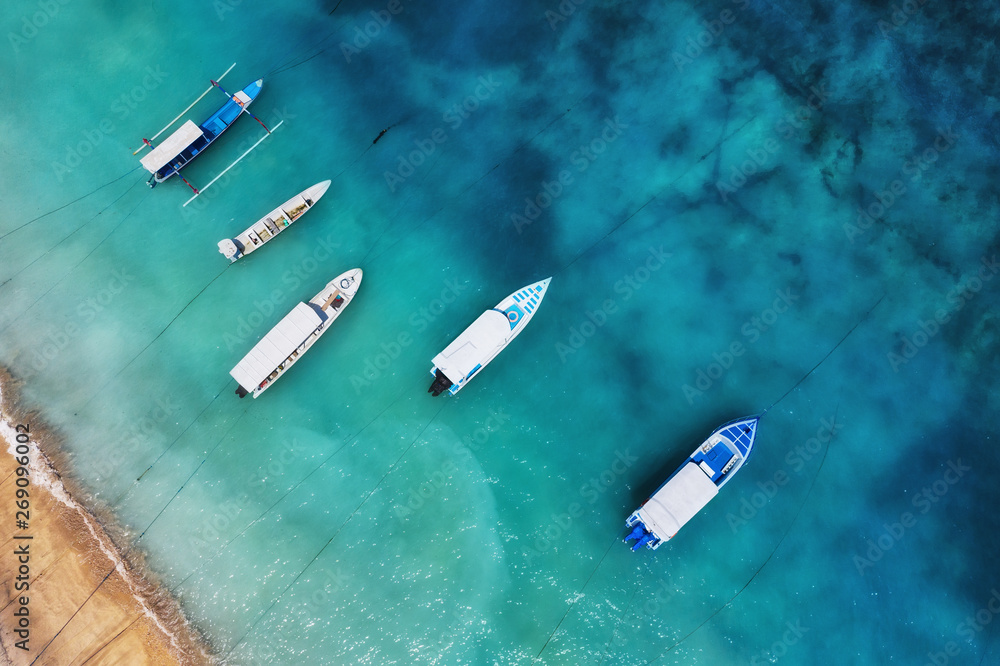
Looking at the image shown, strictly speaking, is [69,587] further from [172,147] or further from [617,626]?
[617,626]

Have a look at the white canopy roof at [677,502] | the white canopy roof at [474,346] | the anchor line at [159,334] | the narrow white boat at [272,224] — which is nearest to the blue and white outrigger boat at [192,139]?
the narrow white boat at [272,224]

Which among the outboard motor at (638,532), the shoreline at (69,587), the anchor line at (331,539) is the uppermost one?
the shoreline at (69,587)

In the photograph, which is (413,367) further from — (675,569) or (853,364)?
(853,364)

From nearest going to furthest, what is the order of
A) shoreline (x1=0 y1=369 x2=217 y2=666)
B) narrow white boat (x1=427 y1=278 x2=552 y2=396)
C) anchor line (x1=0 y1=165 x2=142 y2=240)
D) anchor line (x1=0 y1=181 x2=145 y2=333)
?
narrow white boat (x1=427 y1=278 x2=552 y2=396) → shoreline (x1=0 y1=369 x2=217 y2=666) → anchor line (x1=0 y1=181 x2=145 y2=333) → anchor line (x1=0 y1=165 x2=142 y2=240)

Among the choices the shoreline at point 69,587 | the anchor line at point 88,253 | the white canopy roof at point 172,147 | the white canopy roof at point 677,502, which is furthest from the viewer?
the anchor line at point 88,253

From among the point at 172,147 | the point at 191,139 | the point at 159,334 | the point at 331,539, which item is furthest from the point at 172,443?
the point at 191,139

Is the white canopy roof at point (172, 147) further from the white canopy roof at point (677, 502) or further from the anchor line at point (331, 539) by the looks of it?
the white canopy roof at point (677, 502)

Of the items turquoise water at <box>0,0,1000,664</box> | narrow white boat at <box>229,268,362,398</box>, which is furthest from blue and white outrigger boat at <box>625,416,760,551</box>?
narrow white boat at <box>229,268,362,398</box>

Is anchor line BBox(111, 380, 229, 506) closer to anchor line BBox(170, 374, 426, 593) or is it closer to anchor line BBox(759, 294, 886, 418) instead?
anchor line BBox(170, 374, 426, 593)
